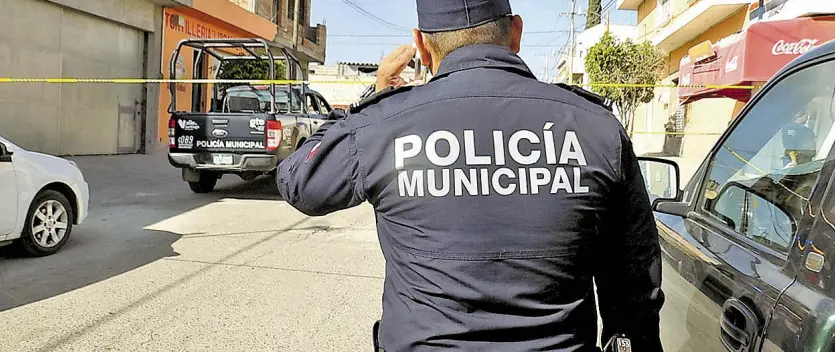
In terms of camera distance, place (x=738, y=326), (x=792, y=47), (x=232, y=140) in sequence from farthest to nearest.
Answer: (x=792, y=47) → (x=232, y=140) → (x=738, y=326)

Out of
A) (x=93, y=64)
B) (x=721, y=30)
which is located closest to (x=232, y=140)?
(x=93, y=64)

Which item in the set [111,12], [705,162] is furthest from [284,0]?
[705,162]

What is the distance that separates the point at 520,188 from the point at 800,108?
1.19 m

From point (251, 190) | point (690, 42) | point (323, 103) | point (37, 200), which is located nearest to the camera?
point (37, 200)

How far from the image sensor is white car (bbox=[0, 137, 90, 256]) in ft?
19.2

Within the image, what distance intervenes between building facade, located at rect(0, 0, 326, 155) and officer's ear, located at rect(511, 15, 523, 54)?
1400 cm

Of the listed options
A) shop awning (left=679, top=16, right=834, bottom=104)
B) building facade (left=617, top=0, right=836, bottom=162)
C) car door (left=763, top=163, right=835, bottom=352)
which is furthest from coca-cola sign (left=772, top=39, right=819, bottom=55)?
car door (left=763, top=163, right=835, bottom=352)

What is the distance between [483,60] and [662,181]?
1.72m

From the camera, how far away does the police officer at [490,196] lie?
4.94 ft

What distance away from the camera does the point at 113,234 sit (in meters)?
7.55

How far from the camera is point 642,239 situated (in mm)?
1655

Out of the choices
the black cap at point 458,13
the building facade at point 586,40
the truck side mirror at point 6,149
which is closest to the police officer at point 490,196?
the black cap at point 458,13

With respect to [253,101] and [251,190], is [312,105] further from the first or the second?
[251,190]

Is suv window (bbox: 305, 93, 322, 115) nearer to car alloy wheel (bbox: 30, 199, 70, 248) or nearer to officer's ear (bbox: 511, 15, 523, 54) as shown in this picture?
car alloy wheel (bbox: 30, 199, 70, 248)
